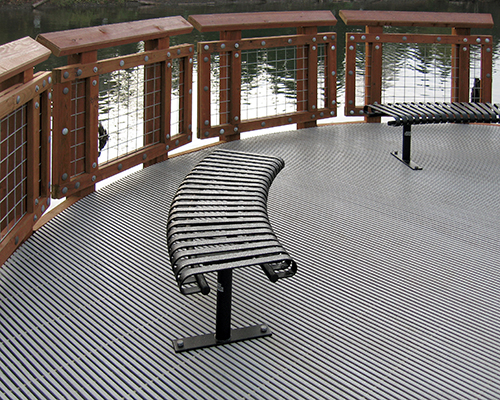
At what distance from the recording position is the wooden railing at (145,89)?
3367mm

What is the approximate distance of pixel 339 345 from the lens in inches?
108

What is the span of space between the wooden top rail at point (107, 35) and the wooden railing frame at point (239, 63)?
411 millimetres

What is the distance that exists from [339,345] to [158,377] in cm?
72

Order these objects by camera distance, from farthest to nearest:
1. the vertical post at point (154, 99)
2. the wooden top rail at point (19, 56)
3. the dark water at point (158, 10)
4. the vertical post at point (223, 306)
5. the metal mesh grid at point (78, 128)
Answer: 1. the dark water at point (158, 10)
2. the vertical post at point (154, 99)
3. the metal mesh grid at point (78, 128)
4. the wooden top rail at point (19, 56)
5. the vertical post at point (223, 306)

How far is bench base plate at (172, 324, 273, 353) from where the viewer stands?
2.71 meters

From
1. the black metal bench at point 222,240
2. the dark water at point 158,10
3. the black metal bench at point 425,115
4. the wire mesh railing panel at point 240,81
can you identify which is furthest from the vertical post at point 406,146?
the dark water at point 158,10

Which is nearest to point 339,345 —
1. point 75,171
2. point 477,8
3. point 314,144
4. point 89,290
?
point 89,290

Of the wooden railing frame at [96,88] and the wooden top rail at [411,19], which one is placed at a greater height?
the wooden top rail at [411,19]

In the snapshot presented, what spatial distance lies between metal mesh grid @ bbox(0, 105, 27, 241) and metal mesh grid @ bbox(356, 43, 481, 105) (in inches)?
278

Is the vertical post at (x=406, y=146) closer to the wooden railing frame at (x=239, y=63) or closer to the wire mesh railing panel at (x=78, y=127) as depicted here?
the wooden railing frame at (x=239, y=63)

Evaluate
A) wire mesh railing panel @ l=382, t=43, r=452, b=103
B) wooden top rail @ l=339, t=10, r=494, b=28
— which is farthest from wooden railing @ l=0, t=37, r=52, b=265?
wire mesh railing panel @ l=382, t=43, r=452, b=103

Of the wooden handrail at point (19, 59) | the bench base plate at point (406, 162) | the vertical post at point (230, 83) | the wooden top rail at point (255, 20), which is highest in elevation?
the wooden top rail at point (255, 20)

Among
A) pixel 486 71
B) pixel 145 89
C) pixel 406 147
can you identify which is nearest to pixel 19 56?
pixel 145 89

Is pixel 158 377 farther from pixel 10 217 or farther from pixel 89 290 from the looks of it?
pixel 10 217
